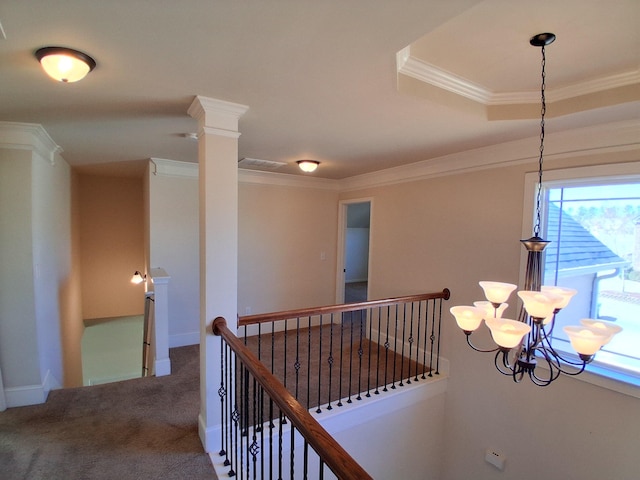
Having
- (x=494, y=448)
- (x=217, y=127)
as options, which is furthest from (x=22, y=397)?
(x=494, y=448)

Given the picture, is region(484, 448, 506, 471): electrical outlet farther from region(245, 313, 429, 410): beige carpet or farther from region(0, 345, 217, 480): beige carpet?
region(0, 345, 217, 480): beige carpet

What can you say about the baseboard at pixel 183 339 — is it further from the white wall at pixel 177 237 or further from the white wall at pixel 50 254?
the white wall at pixel 50 254

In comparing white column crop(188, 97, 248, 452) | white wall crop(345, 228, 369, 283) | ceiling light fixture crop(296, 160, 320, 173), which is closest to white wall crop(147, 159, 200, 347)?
ceiling light fixture crop(296, 160, 320, 173)

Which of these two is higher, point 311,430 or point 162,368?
point 311,430

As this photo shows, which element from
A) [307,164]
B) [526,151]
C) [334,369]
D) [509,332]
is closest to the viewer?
[509,332]

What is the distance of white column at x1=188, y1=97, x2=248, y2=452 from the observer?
6.70 ft

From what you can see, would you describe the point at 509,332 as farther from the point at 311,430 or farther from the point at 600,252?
the point at 600,252

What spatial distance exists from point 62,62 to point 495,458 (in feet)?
14.1

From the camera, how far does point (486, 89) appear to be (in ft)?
7.12

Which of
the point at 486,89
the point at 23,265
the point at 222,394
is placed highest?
the point at 486,89

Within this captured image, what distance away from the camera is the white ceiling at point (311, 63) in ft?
3.94

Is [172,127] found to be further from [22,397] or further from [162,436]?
[22,397]

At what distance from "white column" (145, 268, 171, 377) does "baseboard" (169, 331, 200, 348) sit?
0.80 meters

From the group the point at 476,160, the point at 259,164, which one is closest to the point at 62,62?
the point at 259,164
